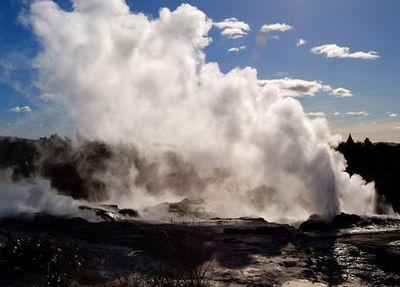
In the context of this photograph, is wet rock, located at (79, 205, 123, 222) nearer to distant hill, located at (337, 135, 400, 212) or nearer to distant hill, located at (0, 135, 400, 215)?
distant hill, located at (0, 135, 400, 215)

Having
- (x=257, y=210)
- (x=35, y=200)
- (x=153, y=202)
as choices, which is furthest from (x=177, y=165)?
(x=35, y=200)

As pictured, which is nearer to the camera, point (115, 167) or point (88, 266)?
point (88, 266)

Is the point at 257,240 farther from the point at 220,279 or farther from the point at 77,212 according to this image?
the point at 77,212

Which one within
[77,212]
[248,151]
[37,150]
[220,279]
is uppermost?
[37,150]

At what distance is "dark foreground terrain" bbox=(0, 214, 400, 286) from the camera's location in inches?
472

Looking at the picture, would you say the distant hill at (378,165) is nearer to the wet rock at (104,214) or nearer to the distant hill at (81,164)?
the distant hill at (81,164)

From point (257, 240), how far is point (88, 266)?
23.5ft

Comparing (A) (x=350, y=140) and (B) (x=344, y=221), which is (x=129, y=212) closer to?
(B) (x=344, y=221)

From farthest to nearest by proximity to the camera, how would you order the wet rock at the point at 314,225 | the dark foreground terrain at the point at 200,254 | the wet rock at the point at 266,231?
the wet rock at the point at 314,225, the wet rock at the point at 266,231, the dark foreground terrain at the point at 200,254

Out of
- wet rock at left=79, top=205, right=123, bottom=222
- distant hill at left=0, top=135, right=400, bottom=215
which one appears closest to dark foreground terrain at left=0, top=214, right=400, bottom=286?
wet rock at left=79, top=205, right=123, bottom=222

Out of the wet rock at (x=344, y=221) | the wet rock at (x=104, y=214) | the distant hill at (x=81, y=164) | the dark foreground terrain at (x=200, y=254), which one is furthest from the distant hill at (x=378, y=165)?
the wet rock at (x=104, y=214)

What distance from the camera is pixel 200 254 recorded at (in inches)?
525

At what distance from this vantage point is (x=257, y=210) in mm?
30875

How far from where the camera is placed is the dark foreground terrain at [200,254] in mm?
11984
